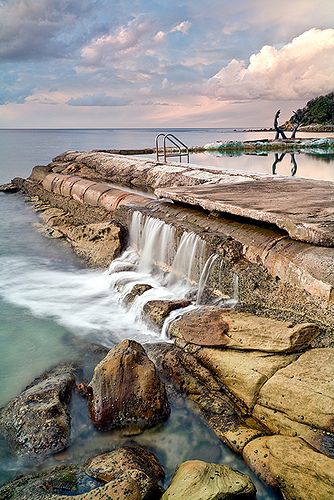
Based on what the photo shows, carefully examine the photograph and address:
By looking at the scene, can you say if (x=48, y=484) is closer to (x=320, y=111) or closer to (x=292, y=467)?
(x=292, y=467)

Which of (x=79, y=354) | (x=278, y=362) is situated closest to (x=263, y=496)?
(x=278, y=362)

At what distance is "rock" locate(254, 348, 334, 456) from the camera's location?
11.4ft

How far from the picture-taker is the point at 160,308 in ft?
19.3

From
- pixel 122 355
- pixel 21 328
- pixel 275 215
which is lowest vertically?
pixel 21 328

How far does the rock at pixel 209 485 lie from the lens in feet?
9.75

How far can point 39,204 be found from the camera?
16219 mm

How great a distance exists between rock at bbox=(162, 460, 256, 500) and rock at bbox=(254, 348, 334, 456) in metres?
0.66

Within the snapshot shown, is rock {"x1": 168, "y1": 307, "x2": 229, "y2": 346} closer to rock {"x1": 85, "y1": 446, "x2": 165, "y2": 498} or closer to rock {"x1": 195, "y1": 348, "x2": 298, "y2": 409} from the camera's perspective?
rock {"x1": 195, "y1": 348, "x2": 298, "y2": 409}

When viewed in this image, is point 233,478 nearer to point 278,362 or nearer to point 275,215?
point 278,362

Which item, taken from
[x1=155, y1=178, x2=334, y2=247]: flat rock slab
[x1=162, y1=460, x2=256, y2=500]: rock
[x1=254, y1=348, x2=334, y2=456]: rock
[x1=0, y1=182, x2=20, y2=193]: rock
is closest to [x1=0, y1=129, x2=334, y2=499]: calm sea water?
[x1=162, y1=460, x2=256, y2=500]: rock

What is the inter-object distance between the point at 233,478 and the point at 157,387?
1.25 m

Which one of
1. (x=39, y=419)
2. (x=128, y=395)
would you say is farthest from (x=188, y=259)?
(x=39, y=419)

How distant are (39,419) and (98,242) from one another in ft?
18.8

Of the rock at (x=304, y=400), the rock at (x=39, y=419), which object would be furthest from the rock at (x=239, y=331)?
A: the rock at (x=39, y=419)
